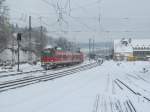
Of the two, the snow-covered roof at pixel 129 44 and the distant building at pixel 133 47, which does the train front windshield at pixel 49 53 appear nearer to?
the distant building at pixel 133 47

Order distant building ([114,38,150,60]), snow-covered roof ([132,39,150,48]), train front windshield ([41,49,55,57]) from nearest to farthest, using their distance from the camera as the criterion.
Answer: train front windshield ([41,49,55,57])
distant building ([114,38,150,60])
snow-covered roof ([132,39,150,48])

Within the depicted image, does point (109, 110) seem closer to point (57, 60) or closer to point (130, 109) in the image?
point (130, 109)

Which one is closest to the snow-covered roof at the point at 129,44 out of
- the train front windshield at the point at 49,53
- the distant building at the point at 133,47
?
the distant building at the point at 133,47

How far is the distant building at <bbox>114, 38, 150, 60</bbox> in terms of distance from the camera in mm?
153250

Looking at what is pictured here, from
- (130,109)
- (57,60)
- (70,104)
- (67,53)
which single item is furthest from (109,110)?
(67,53)

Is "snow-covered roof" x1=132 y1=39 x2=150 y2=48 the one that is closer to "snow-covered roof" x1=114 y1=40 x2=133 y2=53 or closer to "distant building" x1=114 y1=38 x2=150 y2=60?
"distant building" x1=114 y1=38 x2=150 y2=60

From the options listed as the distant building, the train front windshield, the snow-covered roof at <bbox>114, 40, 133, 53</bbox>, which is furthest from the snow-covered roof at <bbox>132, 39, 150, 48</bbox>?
the train front windshield

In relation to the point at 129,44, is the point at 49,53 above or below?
below

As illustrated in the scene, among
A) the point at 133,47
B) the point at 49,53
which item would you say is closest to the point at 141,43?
the point at 133,47

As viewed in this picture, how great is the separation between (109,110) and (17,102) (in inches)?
173

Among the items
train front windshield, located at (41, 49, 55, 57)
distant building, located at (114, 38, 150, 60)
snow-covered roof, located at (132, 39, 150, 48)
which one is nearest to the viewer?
train front windshield, located at (41, 49, 55, 57)

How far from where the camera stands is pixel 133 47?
6132 inches

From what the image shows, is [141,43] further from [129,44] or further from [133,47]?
[129,44]

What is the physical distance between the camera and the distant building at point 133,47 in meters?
153
